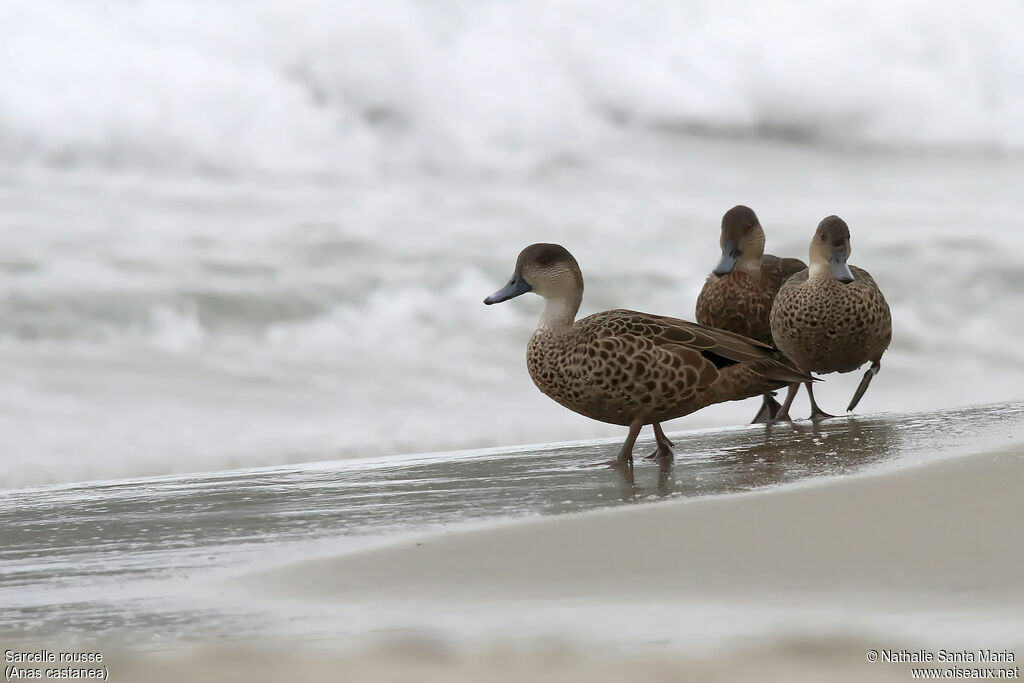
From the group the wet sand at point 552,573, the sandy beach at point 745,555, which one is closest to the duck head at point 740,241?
the wet sand at point 552,573

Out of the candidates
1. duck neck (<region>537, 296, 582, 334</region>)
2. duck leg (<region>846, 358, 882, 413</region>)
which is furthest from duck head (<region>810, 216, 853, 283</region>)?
duck neck (<region>537, 296, 582, 334</region>)

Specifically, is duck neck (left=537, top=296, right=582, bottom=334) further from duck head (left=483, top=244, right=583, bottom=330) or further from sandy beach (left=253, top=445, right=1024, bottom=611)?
sandy beach (left=253, top=445, right=1024, bottom=611)

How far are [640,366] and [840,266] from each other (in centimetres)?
194

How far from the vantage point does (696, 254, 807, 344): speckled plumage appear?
6848mm

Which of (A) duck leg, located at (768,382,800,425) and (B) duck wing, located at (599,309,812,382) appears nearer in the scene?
(B) duck wing, located at (599,309,812,382)

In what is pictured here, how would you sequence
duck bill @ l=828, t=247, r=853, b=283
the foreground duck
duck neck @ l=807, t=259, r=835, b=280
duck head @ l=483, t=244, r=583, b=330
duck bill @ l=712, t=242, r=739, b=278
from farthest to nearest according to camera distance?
1. duck bill @ l=712, t=242, r=739, b=278
2. duck neck @ l=807, t=259, r=835, b=280
3. duck bill @ l=828, t=247, r=853, b=283
4. duck head @ l=483, t=244, r=583, b=330
5. the foreground duck

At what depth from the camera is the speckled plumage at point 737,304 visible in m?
6.85

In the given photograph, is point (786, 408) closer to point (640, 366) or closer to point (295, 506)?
point (640, 366)

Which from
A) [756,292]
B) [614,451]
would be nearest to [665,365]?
[614,451]

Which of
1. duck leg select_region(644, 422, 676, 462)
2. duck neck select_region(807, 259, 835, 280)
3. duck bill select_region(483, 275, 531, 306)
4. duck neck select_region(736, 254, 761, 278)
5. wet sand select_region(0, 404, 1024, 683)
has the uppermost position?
duck neck select_region(736, 254, 761, 278)

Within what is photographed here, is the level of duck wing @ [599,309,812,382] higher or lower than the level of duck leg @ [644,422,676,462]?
higher

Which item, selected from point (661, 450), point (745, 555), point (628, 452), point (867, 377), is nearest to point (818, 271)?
point (867, 377)

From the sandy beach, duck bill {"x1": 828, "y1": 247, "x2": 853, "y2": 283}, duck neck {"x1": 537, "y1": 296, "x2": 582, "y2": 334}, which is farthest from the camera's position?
duck bill {"x1": 828, "y1": 247, "x2": 853, "y2": 283}

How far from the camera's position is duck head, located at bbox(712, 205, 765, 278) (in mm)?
6879
